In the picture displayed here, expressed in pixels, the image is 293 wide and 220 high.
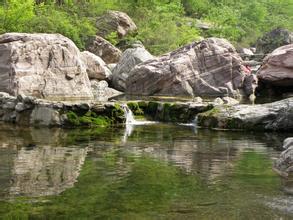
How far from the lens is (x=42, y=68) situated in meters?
23.3

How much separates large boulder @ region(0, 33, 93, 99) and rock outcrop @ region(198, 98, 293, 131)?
699 cm

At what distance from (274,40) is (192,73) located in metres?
23.7

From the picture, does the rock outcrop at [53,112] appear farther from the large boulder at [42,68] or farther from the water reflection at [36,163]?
the large boulder at [42,68]

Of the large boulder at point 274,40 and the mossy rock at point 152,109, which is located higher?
the large boulder at point 274,40

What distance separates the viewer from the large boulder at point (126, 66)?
99.7 feet

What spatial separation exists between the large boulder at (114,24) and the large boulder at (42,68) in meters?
18.2

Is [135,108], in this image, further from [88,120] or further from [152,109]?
[88,120]

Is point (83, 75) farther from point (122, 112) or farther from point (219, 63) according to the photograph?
point (219, 63)

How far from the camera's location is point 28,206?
7973 mm

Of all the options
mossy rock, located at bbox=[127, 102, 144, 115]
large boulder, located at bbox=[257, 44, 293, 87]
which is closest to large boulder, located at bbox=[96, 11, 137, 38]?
large boulder, located at bbox=[257, 44, 293, 87]

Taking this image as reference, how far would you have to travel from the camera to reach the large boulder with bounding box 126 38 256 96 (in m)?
28.0

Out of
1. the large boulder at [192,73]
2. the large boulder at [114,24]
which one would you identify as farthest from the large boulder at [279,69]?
the large boulder at [114,24]

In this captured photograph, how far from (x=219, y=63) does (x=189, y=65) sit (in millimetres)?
1641

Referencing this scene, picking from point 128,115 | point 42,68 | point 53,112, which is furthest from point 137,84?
point 53,112
